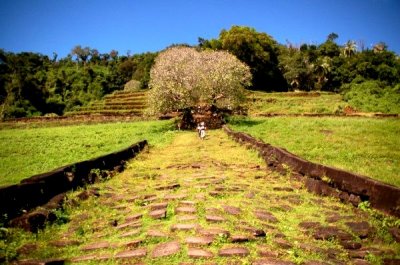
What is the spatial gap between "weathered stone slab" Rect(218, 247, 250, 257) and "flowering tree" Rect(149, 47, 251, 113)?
79.4ft

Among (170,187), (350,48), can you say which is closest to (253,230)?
(170,187)

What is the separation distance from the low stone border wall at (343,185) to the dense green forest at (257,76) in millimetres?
36735

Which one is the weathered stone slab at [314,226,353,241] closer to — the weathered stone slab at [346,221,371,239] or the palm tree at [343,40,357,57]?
the weathered stone slab at [346,221,371,239]

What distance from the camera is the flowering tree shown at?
1121 inches

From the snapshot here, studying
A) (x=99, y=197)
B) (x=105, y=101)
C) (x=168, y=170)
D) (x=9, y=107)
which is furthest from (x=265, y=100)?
(x=99, y=197)

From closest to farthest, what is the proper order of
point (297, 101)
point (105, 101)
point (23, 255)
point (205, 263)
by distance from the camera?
point (205, 263), point (23, 255), point (297, 101), point (105, 101)

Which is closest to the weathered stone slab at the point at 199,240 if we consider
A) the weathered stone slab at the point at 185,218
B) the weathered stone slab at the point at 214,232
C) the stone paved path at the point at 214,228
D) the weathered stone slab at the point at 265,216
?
the stone paved path at the point at 214,228

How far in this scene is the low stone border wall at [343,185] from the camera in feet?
18.1

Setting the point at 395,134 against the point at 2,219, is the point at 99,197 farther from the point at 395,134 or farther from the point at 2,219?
the point at 395,134

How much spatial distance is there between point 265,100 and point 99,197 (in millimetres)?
45734

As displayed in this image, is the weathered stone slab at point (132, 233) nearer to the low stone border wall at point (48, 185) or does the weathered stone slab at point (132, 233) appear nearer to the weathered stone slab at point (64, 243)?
the weathered stone slab at point (64, 243)

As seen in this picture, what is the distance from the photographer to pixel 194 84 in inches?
1145

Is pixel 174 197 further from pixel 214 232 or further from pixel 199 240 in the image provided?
pixel 199 240

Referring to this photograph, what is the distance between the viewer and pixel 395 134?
18.2 meters
